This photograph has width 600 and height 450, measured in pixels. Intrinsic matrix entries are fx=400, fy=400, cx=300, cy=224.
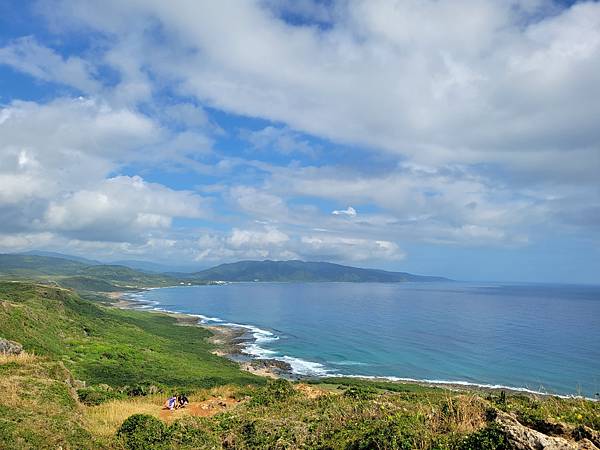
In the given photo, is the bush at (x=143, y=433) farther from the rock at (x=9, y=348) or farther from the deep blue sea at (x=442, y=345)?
the deep blue sea at (x=442, y=345)

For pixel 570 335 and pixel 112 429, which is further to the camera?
pixel 570 335

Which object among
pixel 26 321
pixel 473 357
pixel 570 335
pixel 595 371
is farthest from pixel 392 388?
pixel 570 335

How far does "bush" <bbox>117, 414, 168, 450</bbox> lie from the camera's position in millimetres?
12916

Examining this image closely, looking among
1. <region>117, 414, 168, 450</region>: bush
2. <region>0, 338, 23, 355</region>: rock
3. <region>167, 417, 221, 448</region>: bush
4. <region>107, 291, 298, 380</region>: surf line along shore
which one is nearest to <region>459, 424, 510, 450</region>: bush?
<region>167, 417, 221, 448</region>: bush

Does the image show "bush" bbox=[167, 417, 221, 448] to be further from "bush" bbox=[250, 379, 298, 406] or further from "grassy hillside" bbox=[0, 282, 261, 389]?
"grassy hillside" bbox=[0, 282, 261, 389]

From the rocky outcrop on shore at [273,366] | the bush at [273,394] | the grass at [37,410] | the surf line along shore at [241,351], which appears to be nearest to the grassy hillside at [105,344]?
the surf line along shore at [241,351]

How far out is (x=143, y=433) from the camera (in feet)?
44.5

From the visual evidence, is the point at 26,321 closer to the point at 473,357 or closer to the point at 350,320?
the point at 473,357

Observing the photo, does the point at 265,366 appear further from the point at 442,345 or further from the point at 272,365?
the point at 442,345

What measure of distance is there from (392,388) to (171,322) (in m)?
84.7

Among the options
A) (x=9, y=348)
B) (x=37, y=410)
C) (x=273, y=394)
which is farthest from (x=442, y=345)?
(x=37, y=410)

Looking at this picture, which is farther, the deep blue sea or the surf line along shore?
the surf line along shore

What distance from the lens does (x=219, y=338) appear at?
334 feet

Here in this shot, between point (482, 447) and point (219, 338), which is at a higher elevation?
point (482, 447)
